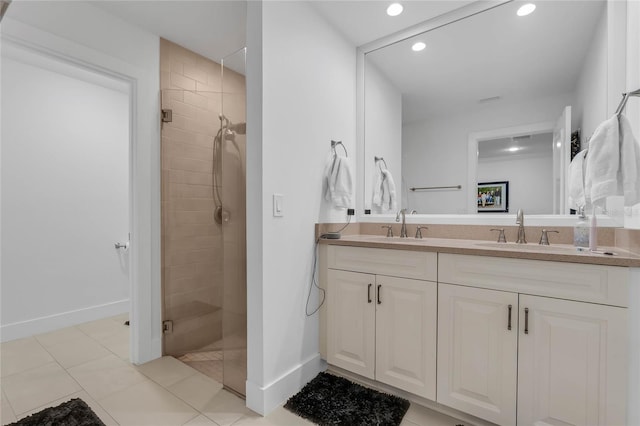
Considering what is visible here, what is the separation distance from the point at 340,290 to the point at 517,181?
4.29 feet

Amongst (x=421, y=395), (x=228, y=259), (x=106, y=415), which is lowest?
(x=106, y=415)

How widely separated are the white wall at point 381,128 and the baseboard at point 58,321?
2.86 m

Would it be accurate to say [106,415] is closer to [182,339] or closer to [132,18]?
[182,339]

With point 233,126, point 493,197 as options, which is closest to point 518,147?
point 493,197

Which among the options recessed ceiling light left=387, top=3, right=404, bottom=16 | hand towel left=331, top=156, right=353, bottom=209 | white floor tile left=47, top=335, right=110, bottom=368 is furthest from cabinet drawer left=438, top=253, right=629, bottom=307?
white floor tile left=47, top=335, right=110, bottom=368

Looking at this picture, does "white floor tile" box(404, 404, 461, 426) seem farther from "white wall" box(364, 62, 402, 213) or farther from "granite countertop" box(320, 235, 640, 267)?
"white wall" box(364, 62, 402, 213)

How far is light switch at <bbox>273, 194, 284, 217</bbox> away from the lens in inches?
65.6

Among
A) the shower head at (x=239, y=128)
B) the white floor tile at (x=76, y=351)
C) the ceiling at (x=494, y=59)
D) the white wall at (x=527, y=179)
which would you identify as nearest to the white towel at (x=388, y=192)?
the ceiling at (x=494, y=59)

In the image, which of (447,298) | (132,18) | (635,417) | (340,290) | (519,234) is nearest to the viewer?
(635,417)

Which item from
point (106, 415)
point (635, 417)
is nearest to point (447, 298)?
point (635, 417)

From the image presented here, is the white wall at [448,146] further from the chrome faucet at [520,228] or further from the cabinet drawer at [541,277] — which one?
the cabinet drawer at [541,277]

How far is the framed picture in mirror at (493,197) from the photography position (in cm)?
188

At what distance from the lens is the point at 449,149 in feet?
6.98

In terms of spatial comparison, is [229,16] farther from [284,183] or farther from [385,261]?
[385,261]
